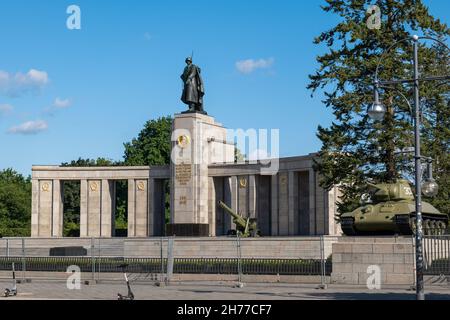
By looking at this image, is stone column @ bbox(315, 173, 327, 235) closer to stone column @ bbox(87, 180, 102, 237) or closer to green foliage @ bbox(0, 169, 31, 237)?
stone column @ bbox(87, 180, 102, 237)

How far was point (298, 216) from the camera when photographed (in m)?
59.1

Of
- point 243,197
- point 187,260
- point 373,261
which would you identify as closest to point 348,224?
point 373,261

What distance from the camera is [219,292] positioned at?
1083 inches

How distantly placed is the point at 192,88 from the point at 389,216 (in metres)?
27.9

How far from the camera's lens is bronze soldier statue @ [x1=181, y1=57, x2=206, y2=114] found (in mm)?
56500

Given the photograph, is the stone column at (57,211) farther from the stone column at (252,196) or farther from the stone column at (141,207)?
the stone column at (252,196)

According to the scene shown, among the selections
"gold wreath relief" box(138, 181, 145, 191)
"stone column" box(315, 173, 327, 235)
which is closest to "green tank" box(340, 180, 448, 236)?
"stone column" box(315, 173, 327, 235)

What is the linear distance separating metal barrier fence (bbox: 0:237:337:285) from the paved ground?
1.85 meters

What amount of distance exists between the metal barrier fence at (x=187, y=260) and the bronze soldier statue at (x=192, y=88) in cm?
1326

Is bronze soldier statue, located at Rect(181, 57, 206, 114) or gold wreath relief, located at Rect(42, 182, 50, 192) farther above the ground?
bronze soldier statue, located at Rect(181, 57, 206, 114)

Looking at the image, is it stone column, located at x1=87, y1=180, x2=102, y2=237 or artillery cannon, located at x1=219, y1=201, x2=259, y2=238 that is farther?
stone column, located at x1=87, y1=180, x2=102, y2=237

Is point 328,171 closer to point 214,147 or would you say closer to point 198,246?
point 198,246

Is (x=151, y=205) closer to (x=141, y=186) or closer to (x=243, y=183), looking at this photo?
(x=141, y=186)

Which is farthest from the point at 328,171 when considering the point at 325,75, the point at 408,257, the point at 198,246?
the point at 408,257
